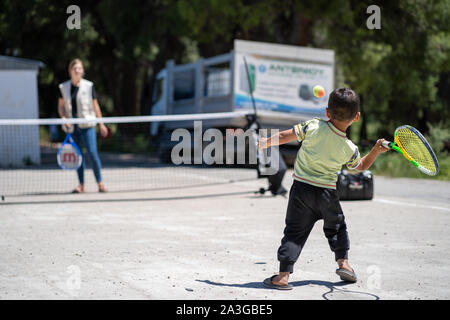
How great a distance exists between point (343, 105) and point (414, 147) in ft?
2.24

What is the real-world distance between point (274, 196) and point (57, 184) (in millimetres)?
4956

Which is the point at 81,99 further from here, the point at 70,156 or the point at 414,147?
the point at 414,147

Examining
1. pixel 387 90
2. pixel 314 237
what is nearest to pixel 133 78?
pixel 387 90

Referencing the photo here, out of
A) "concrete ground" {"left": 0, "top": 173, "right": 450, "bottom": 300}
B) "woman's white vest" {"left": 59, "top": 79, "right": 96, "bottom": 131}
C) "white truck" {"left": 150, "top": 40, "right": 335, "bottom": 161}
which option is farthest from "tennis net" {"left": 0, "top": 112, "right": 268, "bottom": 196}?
"concrete ground" {"left": 0, "top": 173, "right": 450, "bottom": 300}

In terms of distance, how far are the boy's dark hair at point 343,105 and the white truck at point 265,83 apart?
11802 mm

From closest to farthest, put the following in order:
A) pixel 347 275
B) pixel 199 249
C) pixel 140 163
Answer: pixel 347 275 → pixel 199 249 → pixel 140 163

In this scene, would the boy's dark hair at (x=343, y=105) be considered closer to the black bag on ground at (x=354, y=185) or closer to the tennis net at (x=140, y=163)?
the black bag on ground at (x=354, y=185)

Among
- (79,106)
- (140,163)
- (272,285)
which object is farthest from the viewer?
(140,163)

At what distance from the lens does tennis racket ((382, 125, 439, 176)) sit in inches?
191

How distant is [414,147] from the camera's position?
4.97 m

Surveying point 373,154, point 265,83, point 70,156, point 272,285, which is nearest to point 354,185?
point 70,156

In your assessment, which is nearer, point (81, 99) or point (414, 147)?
point (414, 147)

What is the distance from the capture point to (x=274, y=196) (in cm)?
1080

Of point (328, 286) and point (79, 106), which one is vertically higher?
point (79, 106)
